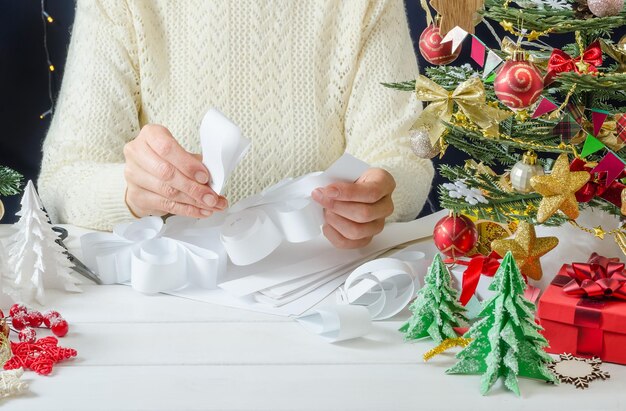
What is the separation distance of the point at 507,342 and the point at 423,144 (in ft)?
1.04

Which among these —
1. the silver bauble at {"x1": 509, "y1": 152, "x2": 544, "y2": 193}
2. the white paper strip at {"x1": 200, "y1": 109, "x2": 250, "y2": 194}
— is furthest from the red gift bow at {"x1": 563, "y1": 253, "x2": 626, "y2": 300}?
the white paper strip at {"x1": 200, "y1": 109, "x2": 250, "y2": 194}

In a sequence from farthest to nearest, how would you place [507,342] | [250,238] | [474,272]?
1. [250,238]
2. [474,272]
3. [507,342]

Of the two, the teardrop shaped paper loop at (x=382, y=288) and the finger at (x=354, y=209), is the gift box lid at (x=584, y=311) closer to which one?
the teardrop shaped paper loop at (x=382, y=288)

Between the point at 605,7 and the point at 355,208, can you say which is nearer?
the point at 605,7

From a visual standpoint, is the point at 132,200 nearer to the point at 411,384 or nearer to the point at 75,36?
the point at 75,36

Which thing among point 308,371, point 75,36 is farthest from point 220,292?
point 75,36

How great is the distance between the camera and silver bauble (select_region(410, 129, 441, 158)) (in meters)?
1.06

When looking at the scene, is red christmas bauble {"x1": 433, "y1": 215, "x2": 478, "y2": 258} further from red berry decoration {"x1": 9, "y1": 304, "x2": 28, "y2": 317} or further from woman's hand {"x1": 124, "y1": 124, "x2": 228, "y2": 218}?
red berry decoration {"x1": 9, "y1": 304, "x2": 28, "y2": 317}

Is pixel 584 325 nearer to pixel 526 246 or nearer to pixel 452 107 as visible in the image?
pixel 526 246

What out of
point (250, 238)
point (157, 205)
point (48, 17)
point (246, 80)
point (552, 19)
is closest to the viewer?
point (552, 19)

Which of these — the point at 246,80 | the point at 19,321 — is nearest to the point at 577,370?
the point at 19,321

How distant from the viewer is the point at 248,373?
0.88 m

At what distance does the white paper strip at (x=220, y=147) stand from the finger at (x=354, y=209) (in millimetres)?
131

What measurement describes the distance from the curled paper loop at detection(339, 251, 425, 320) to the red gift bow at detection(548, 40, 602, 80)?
32 centimetres
